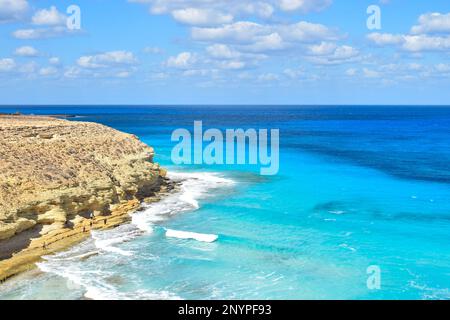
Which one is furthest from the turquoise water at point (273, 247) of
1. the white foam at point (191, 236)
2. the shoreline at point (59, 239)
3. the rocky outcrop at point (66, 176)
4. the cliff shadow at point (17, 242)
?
the rocky outcrop at point (66, 176)

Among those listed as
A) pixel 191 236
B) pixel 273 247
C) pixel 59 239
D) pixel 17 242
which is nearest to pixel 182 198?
pixel 191 236

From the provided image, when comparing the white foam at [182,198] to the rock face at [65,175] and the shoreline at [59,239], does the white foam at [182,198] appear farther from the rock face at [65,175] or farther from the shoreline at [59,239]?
the rock face at [65,175]

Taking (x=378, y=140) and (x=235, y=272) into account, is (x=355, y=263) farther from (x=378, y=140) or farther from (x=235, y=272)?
(x=378, y=140)

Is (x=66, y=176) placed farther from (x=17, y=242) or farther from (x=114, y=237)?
(x=17, y=242)

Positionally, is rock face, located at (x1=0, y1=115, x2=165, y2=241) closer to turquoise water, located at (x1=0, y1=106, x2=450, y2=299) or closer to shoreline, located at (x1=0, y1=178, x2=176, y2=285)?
shoreline, located at (x1=0, y1=178, x2=176, y2=285)

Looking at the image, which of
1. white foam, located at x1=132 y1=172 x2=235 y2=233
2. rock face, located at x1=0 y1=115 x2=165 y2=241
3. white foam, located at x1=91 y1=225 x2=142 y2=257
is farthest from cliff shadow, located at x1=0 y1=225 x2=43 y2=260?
white foam, located at x1=132 y1=172 x2=235 y2=233
